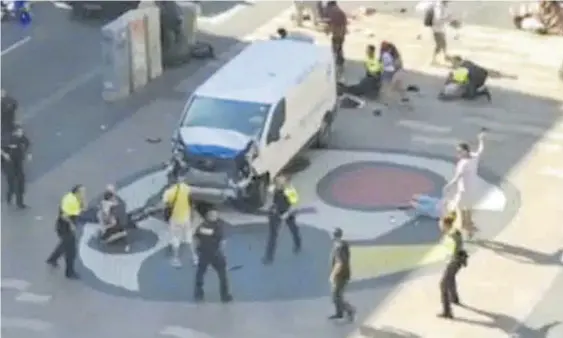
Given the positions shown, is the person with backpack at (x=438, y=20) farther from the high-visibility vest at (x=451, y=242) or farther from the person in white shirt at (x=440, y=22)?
the high-visibility vest at (x=451, y=242)

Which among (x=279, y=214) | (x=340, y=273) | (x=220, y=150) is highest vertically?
(x=340, y=273)

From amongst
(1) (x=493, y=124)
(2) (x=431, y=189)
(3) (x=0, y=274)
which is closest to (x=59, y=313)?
(3) (x=0, y=274)

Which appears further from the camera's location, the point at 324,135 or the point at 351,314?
the point at 324,135

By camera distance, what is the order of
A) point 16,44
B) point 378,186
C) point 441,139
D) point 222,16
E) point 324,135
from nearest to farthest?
point 378,186 → point 324,135 → point 441,139 → point 16,44 → point 222,16

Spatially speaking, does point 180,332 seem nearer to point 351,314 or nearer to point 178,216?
point 178,216

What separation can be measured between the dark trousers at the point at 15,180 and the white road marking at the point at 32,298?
11.3 ft

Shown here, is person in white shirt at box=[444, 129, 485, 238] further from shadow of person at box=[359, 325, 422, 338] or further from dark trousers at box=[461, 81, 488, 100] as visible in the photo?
dark trousers at box=[461, 81, 488, 100]

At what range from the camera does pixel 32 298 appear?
2405 cm

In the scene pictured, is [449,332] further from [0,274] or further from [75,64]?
[75,64]

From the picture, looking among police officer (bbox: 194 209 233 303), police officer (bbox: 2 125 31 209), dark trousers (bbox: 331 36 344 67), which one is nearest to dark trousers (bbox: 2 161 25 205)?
police officer (bbox: 2 125 31 209)

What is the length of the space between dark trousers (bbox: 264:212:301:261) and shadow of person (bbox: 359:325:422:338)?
8.76 ft

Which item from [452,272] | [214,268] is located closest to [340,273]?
[452,272]

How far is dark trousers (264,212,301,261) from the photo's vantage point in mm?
24797

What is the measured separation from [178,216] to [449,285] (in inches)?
179
